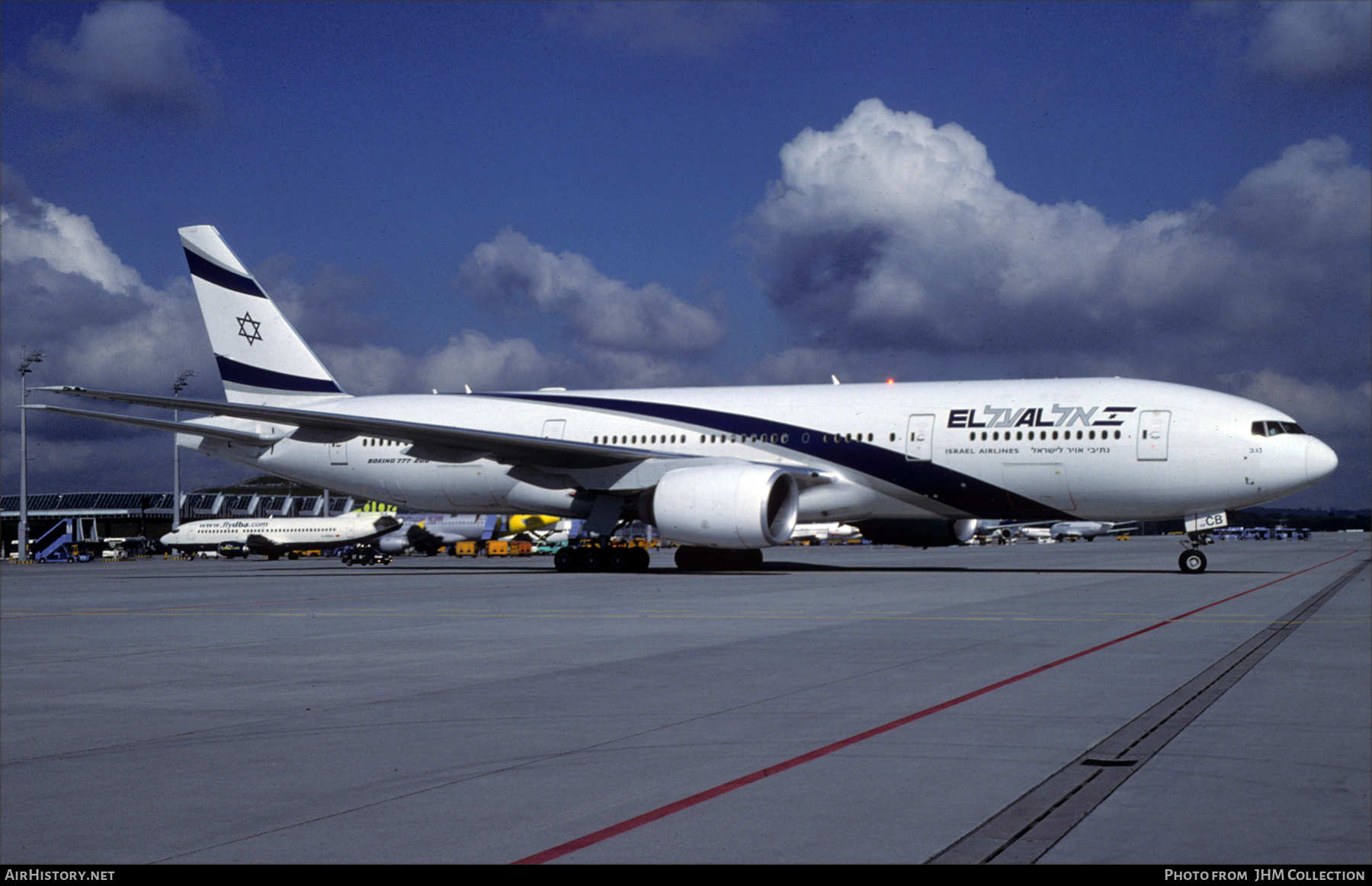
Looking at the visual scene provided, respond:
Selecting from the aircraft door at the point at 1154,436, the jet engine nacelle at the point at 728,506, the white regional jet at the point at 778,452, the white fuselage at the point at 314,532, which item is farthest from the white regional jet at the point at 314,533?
the aircraft door at the point at 1154,436

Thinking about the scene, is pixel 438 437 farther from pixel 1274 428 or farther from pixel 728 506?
pixel 1274 428

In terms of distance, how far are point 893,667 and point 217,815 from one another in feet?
18.9

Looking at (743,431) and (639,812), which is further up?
(743,431)

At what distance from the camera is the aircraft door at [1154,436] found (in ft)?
75.6

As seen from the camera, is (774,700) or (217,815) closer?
(217,815)

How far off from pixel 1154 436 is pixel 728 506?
323 inches

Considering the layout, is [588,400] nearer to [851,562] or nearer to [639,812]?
[851,562]

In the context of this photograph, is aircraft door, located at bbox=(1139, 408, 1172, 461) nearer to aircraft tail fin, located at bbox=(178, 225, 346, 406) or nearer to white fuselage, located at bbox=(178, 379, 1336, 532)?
white fuselage, located at bbox=(178, 379, 1336, 532)

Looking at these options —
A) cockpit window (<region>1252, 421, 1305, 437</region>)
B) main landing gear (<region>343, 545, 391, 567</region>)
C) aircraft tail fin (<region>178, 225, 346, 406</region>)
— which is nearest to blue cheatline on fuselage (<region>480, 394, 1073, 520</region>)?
cockpit window (<region>1252, 421, 1305, 437</region>)

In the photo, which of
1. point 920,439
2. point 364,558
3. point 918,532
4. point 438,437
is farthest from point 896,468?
point 364,558

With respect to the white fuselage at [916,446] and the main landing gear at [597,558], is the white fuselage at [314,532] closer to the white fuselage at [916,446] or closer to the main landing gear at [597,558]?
the white fuselage at [916,446]

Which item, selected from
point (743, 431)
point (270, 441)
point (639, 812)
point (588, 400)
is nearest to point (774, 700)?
point (639, 812)

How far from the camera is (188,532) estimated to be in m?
67.9

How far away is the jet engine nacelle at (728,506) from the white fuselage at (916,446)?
133 centimetres
